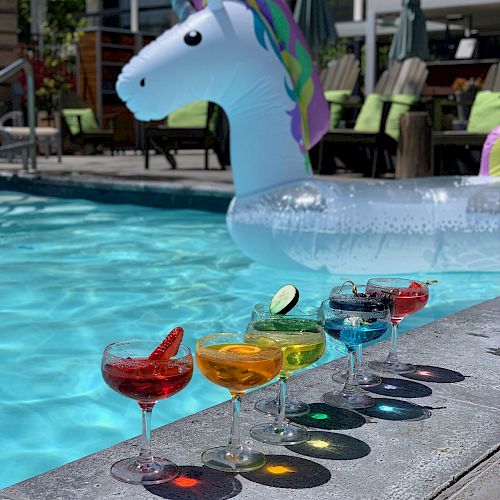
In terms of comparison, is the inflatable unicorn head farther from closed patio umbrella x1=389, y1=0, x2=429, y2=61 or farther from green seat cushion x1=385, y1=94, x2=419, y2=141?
closed patio umbrella x1=389, y1=0, x2=429, y2=61

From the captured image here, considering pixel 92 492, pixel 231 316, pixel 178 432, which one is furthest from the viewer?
pixel 231 316

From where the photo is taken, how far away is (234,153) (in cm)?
496

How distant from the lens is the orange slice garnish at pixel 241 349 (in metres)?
1.63

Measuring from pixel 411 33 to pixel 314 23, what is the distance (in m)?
1.86

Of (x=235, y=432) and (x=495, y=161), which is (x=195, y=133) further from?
(x=235, y=432)

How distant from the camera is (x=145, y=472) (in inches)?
62.7

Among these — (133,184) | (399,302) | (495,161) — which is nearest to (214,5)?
(495,161)

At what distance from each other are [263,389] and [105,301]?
274 centimetres

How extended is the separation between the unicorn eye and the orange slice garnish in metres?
3.26

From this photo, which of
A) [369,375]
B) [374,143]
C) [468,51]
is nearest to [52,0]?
[468,51]

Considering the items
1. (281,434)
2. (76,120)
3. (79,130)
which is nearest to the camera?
(281,434)

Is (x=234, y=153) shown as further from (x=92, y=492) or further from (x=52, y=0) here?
(x=52, y=0)

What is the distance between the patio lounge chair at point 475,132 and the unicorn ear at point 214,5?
4.04 metres

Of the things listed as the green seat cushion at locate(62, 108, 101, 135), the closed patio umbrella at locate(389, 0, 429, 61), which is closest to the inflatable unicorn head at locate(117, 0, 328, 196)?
the closed patio umbrella at locate(389, 0, 429, 61)
